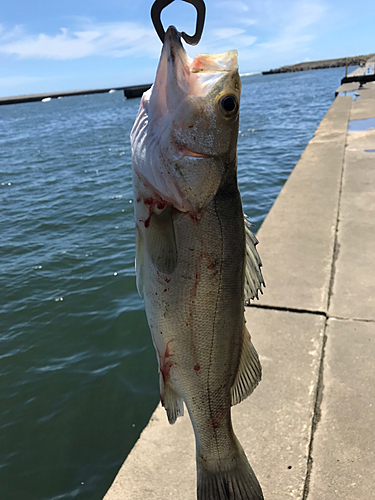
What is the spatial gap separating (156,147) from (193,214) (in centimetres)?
33

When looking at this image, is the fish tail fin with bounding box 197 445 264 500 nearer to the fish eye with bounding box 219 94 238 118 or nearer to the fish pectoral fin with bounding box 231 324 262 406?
the fish pectoral fin with bounding box 231 324 262 406

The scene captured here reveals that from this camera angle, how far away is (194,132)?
61.7 inches

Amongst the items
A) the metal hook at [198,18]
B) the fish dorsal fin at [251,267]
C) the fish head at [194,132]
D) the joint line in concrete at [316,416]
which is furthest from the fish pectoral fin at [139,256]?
the joint line in concrete at [316,416]

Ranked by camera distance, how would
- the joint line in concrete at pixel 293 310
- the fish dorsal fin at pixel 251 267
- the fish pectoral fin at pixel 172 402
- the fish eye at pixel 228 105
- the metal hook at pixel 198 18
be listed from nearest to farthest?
1. the metal hook at pixel 198 18
2. the fish eye at pixel 228 105
3. the fish dorsal fin at pixel 251 267
4. the fish pectoral fin at pixel 172 402
5. the joint line in concrete at pixel 293 310

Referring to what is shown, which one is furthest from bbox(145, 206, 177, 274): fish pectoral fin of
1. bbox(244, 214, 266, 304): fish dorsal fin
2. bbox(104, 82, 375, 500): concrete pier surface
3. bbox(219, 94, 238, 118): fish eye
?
bbox(104, 82, 375, 500): concrete pier surface

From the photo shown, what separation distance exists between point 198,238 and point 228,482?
1164 millimetres

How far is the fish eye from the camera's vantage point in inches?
60.9

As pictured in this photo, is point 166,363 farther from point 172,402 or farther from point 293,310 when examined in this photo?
point 293,310

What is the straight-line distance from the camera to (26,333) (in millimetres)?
5402

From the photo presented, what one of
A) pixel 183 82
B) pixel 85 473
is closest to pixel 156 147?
pixel 183 82

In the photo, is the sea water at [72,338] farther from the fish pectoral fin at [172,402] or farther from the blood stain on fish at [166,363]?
the blood stain on fish at [166,363]

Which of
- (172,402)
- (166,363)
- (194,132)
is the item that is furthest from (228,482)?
(194,132)

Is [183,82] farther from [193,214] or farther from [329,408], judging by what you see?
[329,408]

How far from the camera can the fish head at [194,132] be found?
1555mm
